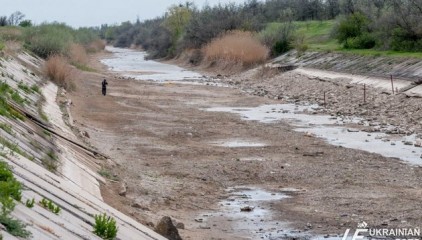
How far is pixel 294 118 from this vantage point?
108ft

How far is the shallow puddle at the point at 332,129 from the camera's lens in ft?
74.1

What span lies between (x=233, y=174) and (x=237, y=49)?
51608 millimetres

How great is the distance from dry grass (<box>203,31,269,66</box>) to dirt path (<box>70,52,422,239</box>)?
34234mm

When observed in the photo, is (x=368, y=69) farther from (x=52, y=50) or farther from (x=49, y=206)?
(x=49, y=206)

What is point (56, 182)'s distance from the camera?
39.8ft

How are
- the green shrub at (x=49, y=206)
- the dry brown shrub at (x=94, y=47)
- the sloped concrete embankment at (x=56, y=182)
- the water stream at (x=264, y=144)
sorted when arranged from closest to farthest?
1. the sloped concrete embankment at (x=56, y=182)
2. the green shrub at (x=49, y=206)
3. the water stream at (x=264, y=144)
4. the dry brown shrub at (x=94, y=47)

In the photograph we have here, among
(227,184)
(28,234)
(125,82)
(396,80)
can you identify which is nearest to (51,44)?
(125,82)

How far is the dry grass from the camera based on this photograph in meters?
67.9

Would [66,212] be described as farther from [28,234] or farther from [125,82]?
[125,82]

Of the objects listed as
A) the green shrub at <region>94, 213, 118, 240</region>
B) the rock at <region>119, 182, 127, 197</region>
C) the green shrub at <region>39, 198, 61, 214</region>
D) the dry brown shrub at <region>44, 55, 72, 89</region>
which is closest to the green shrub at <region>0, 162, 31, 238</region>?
the green shrub at <region>39, 198, 61, 214</region>

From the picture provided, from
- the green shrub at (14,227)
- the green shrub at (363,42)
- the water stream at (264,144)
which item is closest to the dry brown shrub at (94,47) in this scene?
the green shrub at (363,42)

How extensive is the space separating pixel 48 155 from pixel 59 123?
349 inches

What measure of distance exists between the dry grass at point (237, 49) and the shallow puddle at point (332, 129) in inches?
1140

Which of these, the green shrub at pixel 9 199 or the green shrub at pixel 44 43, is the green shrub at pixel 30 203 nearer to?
the green shrub at pixel 9 199
